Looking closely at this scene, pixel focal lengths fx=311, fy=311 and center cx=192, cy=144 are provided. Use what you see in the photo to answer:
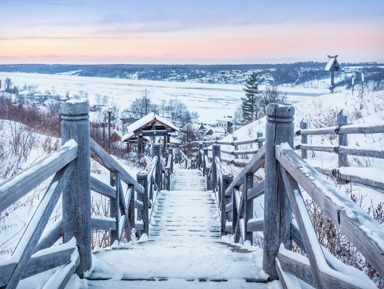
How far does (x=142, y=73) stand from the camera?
185 metres

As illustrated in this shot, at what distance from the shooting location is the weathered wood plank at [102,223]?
8.63ft

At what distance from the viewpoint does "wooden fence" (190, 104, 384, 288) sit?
1.04 m

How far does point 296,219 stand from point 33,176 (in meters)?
1.44

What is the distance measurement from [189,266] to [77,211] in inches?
38.7

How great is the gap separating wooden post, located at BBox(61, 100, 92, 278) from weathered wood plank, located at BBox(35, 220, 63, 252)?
0.05 meters

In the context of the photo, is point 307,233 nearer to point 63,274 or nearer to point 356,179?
point 63,274

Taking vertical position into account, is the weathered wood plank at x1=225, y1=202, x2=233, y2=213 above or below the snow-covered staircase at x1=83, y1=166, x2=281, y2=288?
below

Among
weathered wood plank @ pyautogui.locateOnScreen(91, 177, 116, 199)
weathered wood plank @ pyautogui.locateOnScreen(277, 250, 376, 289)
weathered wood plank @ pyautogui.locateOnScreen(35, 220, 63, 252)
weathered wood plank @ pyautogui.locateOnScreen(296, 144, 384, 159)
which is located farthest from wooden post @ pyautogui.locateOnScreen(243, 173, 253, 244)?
weathered wood plank @ pyautogui.locateOnScreen(296, 144, 384, 159)

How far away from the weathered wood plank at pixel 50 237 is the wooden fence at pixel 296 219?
148 cm

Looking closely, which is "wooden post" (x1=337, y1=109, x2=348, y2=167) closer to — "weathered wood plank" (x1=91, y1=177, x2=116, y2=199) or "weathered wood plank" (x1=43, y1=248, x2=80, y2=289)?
"weathered wood plank" (x1=91, y1=177, x2=116, y2=199)

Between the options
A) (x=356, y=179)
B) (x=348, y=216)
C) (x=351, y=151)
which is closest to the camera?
(x=348, y=216)

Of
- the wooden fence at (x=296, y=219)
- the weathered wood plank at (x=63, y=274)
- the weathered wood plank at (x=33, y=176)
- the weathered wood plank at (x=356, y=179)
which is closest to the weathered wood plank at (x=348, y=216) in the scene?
the wooden fence at (x=296, y=219)

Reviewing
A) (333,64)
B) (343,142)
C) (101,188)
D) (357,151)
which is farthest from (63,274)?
(333,64)

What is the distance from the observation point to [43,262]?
175 cm
